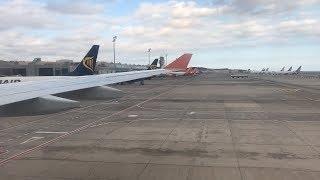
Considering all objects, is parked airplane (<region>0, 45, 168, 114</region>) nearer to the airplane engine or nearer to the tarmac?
the airplane engine

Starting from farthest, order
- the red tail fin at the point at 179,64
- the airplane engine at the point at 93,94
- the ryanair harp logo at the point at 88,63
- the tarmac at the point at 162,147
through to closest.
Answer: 1. the ryanair harp logo at the point at 88,63
2. the red tail fin at the point at 179,64
3. the tarmac at the point at 162,147
4. the airplane engine at the point at 93,94

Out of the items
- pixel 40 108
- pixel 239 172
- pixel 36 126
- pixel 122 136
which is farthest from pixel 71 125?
pixel 40 108

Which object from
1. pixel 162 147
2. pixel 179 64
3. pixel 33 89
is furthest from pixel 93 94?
pixel 179 64

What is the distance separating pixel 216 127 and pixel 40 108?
54.0ft

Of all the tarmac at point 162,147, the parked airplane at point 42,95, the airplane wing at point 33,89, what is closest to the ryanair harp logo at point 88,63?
the tarmac at point 162,147

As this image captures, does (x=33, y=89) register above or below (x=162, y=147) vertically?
above

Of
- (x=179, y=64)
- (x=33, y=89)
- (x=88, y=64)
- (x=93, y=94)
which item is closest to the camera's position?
(x=33, y=89)

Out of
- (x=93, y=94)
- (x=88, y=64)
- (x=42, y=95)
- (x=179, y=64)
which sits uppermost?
(x=179, y=64)

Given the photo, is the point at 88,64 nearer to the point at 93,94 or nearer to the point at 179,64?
the point at 179,64

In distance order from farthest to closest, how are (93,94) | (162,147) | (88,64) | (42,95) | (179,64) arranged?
(88,64)
(179,64)
(162,147)
(93,94)
(42,95)

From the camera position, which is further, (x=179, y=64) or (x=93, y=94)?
(x=179, y=64)

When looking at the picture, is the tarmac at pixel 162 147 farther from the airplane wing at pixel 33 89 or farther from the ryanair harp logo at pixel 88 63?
the ryanair harp logo at pixel 88 63

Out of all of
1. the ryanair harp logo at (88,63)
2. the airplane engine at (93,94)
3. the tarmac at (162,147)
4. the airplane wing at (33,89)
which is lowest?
the tarmac at (162,147)

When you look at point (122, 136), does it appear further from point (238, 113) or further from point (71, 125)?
point (238, 113)
